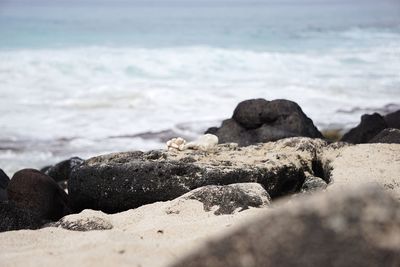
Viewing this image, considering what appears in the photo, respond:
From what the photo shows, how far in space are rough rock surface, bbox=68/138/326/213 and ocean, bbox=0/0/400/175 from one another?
4.75 meters

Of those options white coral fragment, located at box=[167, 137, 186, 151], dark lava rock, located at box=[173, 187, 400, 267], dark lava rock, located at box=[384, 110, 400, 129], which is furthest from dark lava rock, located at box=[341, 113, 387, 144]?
dark lava rock, located at box=[173, 187, 400, 267]

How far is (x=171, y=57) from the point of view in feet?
80.1

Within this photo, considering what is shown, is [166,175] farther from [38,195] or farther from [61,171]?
[61,171]

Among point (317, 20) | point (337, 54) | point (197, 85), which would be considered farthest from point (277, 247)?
point (317, 20)

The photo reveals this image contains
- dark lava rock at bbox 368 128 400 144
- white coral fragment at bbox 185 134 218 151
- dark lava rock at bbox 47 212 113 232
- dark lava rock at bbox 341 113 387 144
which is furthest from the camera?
dark lava rock at bbox 341 113 387 144

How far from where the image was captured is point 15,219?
13.8 ft

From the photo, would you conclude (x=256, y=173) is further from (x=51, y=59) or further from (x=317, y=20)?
(x=317, y=20)

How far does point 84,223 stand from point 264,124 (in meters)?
4.84

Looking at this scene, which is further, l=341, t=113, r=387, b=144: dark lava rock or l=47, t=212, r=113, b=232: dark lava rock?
l=341, t=113, r=387, b=144: dark lava rock

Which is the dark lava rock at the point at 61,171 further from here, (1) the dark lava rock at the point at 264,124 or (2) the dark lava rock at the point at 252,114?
(2) the dark lava rock at the point at 252,114

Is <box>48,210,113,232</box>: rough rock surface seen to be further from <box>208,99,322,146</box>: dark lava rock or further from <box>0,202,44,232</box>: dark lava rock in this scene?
<box>208,99,322,146</box>: dark lava rock

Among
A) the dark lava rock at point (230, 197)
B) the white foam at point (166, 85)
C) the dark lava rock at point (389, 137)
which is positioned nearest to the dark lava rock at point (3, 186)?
the dark lava rock at point (230, 197)

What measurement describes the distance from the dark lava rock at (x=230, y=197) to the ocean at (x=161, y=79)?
19.6 ft

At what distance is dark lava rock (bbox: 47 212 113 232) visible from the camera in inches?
153
